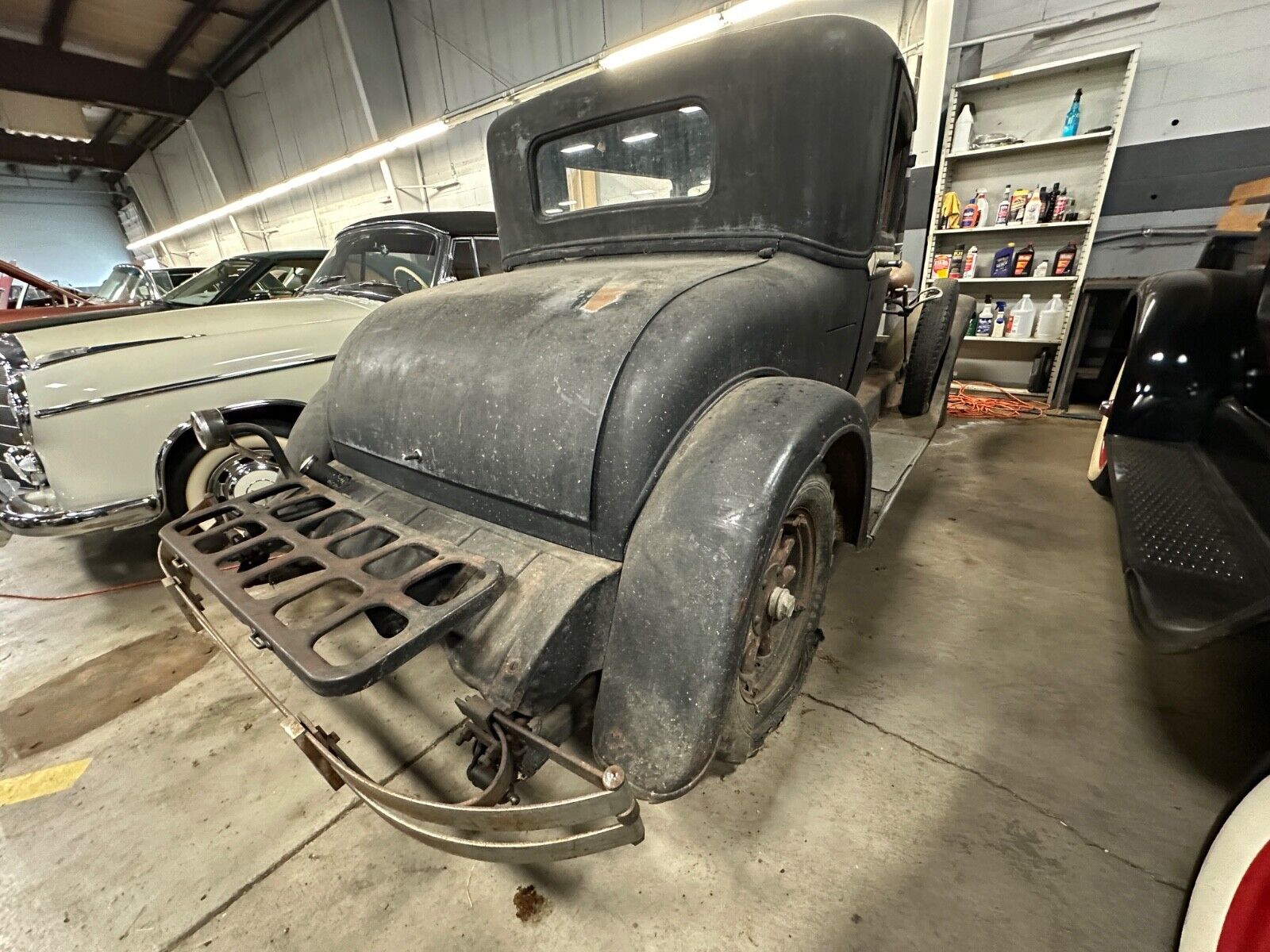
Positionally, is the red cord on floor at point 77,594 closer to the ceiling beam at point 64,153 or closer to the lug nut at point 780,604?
the lug nut at point 780,604

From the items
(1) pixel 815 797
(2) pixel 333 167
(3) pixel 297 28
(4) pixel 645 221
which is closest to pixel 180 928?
(1) pixel 815 797

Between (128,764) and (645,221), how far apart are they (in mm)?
2572

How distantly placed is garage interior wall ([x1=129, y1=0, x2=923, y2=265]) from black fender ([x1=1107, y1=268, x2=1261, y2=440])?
4.35m

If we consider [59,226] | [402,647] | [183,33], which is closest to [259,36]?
[183,33]

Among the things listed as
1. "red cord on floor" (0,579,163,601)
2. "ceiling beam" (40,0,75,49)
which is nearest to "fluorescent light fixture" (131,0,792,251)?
"red cord on floor" (0,579,163,601)

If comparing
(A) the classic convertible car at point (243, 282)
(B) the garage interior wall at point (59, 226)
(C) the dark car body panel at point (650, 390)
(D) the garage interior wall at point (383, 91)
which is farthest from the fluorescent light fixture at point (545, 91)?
(B) the garage interior wall at point (59, 226)

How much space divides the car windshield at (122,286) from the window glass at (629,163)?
7.66 m

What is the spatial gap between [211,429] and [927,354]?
3.50 meters

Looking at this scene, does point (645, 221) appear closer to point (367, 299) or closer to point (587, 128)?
point (587, 128)

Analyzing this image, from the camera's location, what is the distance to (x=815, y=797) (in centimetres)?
149

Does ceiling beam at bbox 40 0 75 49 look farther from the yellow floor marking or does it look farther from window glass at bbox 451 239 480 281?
the yellow floor marking

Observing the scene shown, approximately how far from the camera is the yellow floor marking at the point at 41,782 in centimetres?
161

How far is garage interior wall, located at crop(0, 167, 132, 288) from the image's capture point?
66.0ft

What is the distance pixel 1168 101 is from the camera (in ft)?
13.9
